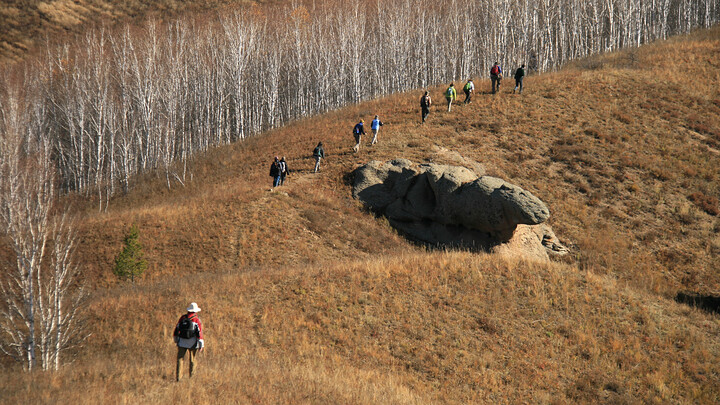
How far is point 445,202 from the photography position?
21875 mm

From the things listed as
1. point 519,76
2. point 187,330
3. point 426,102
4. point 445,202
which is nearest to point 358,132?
point 426,102

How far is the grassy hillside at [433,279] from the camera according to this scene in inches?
455

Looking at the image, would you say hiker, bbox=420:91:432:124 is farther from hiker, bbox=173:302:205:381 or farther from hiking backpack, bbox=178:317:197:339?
hiking backpack, bbox=178:317:197:339

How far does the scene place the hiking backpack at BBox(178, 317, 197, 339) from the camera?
9.36 m

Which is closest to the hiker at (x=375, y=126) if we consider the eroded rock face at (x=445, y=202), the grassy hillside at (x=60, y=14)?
the eroded rock face at (x=445, y=202)

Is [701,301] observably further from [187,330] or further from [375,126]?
[187,330]

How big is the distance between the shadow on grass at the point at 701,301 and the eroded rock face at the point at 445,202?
6.44 m

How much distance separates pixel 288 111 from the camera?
58781 mm

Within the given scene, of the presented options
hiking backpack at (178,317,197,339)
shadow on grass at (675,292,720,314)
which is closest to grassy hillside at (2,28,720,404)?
shadow on grass at (675,292,720,314)

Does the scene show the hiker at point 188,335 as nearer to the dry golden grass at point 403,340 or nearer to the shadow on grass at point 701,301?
the dry golden grass at point 403,340

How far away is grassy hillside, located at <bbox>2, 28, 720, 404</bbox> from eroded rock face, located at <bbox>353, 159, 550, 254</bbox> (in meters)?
1.23

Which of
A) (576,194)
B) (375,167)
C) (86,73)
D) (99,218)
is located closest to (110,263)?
(99,218)

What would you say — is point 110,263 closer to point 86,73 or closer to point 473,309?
point 473,309

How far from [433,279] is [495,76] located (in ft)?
75.5
